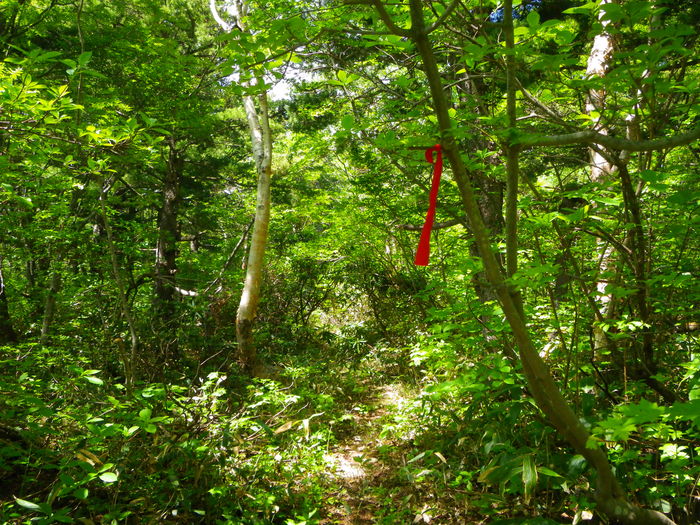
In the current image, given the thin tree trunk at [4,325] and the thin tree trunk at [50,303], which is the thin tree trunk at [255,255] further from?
the thin tree trunk at [4,325]

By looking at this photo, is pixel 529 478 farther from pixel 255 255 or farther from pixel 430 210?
pixel 255 255

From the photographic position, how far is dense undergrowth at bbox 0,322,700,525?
2.41m

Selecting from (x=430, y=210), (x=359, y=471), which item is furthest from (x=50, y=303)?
(x=430, y=210)

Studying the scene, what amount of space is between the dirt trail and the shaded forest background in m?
0.03

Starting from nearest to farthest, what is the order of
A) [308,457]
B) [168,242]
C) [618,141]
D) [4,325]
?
[618,141]
[308,457]
[4,325]
[168,242]

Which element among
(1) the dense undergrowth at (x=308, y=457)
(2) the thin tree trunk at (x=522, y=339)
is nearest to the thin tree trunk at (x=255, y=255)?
(1) the dense undergrowth at (x=308, y=457)

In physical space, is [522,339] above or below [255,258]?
below

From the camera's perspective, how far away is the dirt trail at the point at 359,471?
3.40 m

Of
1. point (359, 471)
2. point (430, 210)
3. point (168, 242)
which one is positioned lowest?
point (359, 471)

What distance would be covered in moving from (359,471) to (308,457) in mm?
528

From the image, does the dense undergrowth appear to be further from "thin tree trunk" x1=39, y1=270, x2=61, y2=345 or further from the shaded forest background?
"thin tree trunk" x1=39, y1=270, x2=61, y2=345

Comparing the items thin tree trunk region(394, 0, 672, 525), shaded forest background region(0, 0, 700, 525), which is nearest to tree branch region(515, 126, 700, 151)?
shaded forest background region(0, 0, 700, 525)

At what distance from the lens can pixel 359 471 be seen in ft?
13.3

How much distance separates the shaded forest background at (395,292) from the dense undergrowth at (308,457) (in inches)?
1.0
